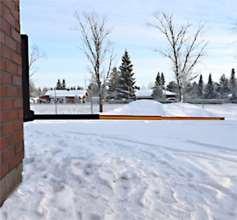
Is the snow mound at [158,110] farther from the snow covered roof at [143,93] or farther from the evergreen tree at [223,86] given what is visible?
the evergreen tree at [223,86]

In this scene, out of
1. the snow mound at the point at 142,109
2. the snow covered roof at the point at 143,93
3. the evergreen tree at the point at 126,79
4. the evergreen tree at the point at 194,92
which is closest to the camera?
the snow mound at the point at 142,109

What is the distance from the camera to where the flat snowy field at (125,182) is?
302 cm

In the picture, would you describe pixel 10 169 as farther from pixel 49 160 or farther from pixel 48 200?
pixel 49 160

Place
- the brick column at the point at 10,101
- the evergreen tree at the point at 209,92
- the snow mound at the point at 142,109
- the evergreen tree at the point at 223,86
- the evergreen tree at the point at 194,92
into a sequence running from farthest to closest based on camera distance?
the evergreen tree at the point at 223,86 → the evergreen tree at the point at 209,92 → the evergreen tree at the point at 194,92 → the snow mound at the point at 142,109 → the brick column at the point at 10,101

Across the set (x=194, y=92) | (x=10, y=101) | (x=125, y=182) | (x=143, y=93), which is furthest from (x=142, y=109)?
(x=194, y=92)

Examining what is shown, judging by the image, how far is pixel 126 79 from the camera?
47844mm

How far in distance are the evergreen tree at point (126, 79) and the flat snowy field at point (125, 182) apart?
1663 inches

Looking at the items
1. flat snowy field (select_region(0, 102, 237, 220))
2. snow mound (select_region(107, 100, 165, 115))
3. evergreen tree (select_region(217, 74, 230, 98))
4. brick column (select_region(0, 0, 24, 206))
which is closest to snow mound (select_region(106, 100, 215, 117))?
snow mound (select_region(107, 100, 165, 115))

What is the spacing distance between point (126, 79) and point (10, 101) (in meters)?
44.8

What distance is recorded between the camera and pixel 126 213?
3.01 metres

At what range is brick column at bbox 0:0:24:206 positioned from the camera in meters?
2.98

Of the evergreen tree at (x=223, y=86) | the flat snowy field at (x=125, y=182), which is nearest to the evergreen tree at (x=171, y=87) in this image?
the evergreen tree at (x=223, y=86)

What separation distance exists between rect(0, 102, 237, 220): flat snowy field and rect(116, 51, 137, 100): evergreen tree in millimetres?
42249

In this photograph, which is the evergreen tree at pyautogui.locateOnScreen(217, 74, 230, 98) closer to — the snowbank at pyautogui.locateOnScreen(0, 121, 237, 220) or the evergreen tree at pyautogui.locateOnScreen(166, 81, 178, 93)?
the evergreen tree at pyautogui.locateOnScreen(166, 81, 178, 93)
